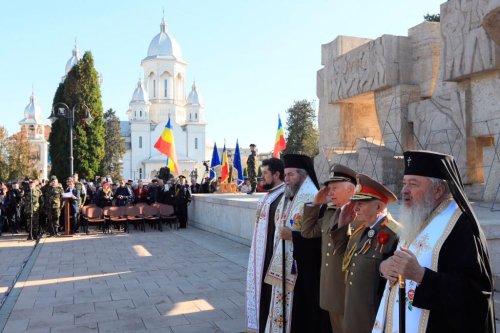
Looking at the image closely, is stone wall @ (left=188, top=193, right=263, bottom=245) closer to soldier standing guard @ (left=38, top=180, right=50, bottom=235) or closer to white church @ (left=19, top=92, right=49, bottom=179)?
soldier standing guard @ (left=38, top=180, right=50, bottom=235)

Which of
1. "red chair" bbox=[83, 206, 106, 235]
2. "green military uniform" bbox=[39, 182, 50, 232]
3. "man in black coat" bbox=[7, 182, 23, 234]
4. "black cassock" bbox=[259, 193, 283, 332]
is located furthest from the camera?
"man in black coat" bbox=[7, 182, 23, 234]

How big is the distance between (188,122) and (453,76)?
68879 mm

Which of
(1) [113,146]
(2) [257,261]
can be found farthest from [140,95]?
(2) [257,261]

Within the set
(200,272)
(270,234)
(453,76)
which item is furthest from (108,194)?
(270,234)

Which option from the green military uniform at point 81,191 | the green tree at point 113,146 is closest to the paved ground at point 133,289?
the green military uniform at point 81,191

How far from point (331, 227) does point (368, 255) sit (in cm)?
62

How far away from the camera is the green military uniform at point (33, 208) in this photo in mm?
13719

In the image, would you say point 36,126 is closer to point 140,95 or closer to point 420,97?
point 140,95

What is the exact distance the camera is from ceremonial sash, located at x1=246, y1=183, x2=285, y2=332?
4.76 m

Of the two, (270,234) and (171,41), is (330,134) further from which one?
(171,41)

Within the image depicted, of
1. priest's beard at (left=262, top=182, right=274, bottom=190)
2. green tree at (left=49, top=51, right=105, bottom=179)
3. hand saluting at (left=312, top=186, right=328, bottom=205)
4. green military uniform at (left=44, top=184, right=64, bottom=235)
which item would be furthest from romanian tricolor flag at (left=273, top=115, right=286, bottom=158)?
hand saluting at (left=312, top=186, right=328, bottom=205)

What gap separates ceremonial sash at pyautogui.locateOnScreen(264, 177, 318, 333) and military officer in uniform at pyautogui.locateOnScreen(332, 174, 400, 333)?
1007 mm

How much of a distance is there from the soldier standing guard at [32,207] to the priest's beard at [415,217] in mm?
13116

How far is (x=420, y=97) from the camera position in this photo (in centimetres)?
1488
